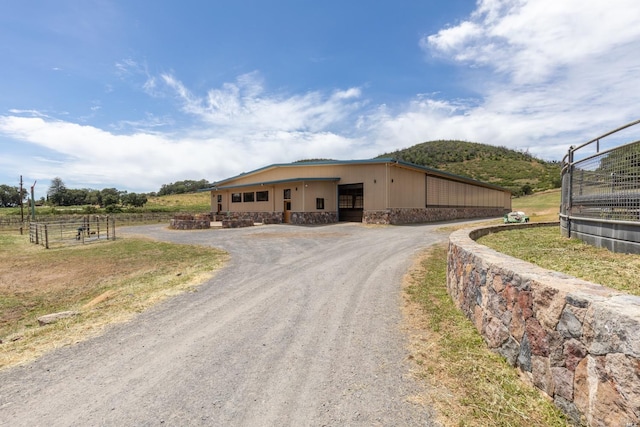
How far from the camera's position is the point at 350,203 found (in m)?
28.7

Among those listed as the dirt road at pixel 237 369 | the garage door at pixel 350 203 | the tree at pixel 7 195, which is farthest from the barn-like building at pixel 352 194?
the tree at pixel 7 195

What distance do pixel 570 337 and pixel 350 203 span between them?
26349 mm

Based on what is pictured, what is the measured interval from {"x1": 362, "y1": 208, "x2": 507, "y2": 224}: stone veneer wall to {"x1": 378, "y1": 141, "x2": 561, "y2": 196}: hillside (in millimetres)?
31253

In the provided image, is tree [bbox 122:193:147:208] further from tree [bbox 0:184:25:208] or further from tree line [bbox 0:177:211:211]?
tree [bbox 0:184:25:208]

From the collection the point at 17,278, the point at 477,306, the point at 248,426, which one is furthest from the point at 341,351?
the point at 17,278

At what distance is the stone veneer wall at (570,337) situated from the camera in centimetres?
194

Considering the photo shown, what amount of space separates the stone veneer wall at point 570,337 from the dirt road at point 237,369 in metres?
1.07

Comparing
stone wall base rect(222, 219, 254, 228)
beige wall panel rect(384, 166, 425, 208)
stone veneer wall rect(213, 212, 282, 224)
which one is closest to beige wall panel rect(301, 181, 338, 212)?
stone veneer wall rect(213, 212, 282, 224)

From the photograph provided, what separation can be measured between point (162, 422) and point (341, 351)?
2072mm

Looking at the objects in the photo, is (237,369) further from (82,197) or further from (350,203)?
(82,197)

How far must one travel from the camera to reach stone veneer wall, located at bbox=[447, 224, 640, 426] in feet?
6.37

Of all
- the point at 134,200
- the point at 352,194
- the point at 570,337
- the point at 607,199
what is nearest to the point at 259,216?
the point at 352,194

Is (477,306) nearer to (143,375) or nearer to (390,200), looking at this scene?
(143,375)

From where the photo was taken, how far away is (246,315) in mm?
5371
